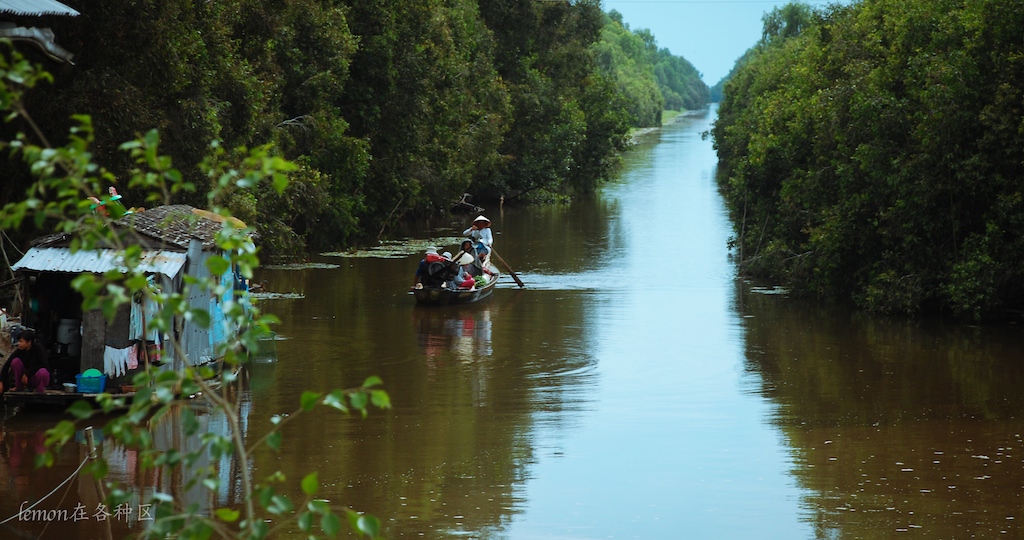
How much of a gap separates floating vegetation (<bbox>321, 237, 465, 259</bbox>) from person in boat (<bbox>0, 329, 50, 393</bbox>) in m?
19.9

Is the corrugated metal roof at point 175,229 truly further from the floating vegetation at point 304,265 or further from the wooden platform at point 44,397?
the floating vegetation at point 304,265

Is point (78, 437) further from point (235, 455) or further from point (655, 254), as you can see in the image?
point (655, 254)

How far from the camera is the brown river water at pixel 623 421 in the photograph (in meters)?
11.2

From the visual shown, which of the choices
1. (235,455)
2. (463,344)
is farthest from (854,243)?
(235,455)

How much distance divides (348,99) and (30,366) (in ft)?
78.8

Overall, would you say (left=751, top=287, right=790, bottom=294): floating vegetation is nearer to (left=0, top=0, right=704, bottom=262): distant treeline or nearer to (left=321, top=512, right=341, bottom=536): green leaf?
(left=0, top=0, right=704, bottom=262): distant treeline

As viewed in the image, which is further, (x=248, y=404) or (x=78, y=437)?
(x=248, y=404)

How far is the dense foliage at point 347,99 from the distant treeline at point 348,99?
0.05 m

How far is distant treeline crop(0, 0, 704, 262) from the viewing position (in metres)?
18.7

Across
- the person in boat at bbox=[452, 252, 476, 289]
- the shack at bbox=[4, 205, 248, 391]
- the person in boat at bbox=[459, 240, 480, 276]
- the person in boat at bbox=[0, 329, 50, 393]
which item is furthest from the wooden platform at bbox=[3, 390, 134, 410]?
the person in boat at bbox=[459, 240, 480, 276]

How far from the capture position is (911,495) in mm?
11758

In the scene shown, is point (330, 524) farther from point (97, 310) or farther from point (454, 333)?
point (454, 333)

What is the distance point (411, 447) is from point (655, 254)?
2222 centimetres

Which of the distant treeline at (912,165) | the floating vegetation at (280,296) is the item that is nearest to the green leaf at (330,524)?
the distant treeline at (912,165)
